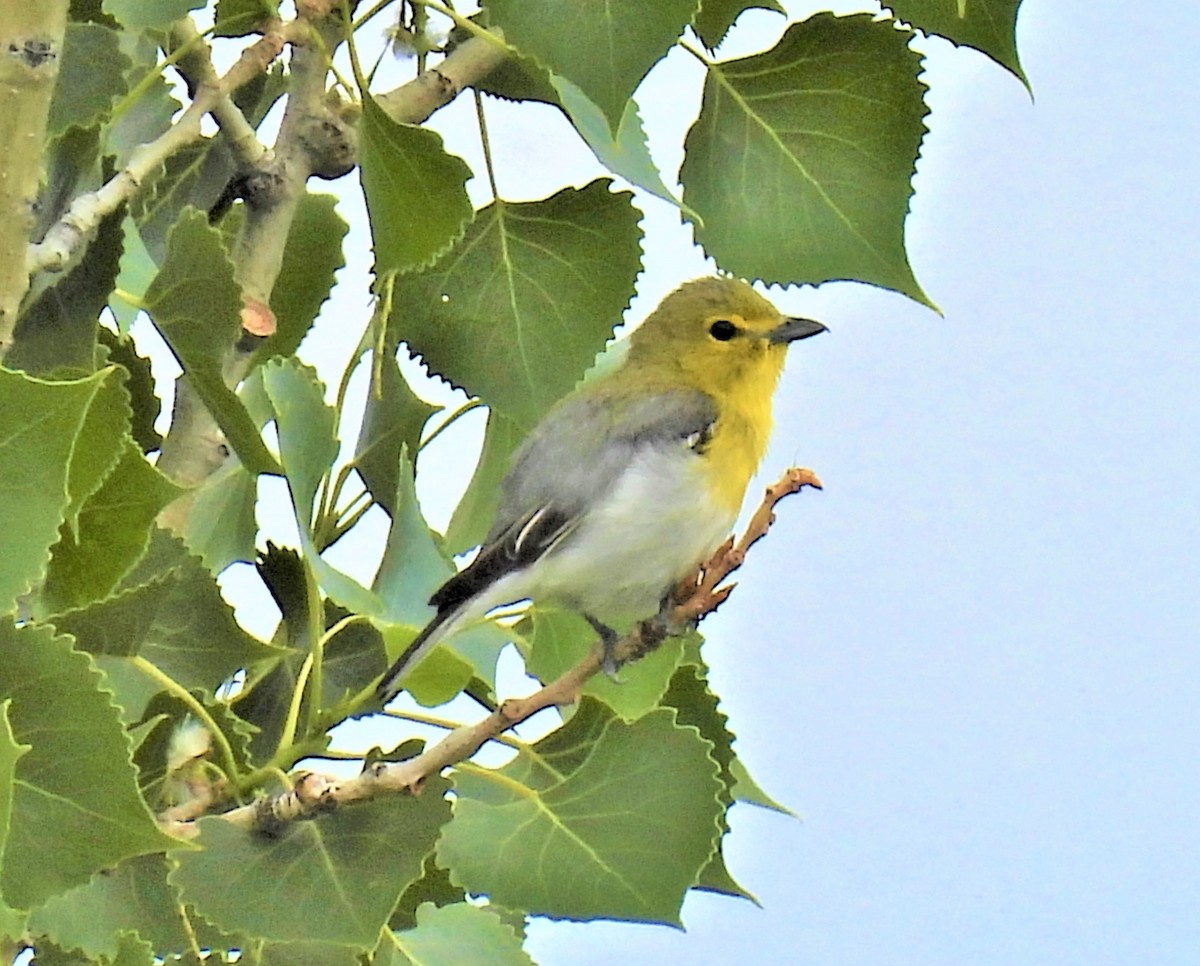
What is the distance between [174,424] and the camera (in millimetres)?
583

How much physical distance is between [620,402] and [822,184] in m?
0.29

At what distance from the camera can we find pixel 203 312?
1.65ft

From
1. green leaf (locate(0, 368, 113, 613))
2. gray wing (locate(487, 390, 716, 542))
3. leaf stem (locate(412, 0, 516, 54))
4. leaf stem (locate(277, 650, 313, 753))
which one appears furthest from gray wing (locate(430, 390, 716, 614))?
green leaf (locate(0, 368, 113, 613))

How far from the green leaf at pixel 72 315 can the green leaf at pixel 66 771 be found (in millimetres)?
120

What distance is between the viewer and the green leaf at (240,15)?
52 centimetres

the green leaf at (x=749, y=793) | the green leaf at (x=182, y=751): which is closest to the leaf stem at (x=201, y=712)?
the green leaf at (x=182, y=751)

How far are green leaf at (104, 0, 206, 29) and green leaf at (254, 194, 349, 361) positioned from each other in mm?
150

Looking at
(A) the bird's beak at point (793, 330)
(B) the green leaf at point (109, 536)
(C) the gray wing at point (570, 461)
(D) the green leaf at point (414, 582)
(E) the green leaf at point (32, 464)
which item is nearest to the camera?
(E) the green leaf at point (32, 464)

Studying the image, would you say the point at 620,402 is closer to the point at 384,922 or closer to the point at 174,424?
the point at 174,424

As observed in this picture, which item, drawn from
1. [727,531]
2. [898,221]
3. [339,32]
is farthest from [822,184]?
[727,531]

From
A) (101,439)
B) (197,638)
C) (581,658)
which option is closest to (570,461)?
(581,658)

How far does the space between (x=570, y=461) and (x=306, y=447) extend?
0.79 ft

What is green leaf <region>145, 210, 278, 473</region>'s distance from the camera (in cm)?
50

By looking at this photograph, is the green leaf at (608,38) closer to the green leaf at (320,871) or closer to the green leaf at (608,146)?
the green leaf at (608,146)
